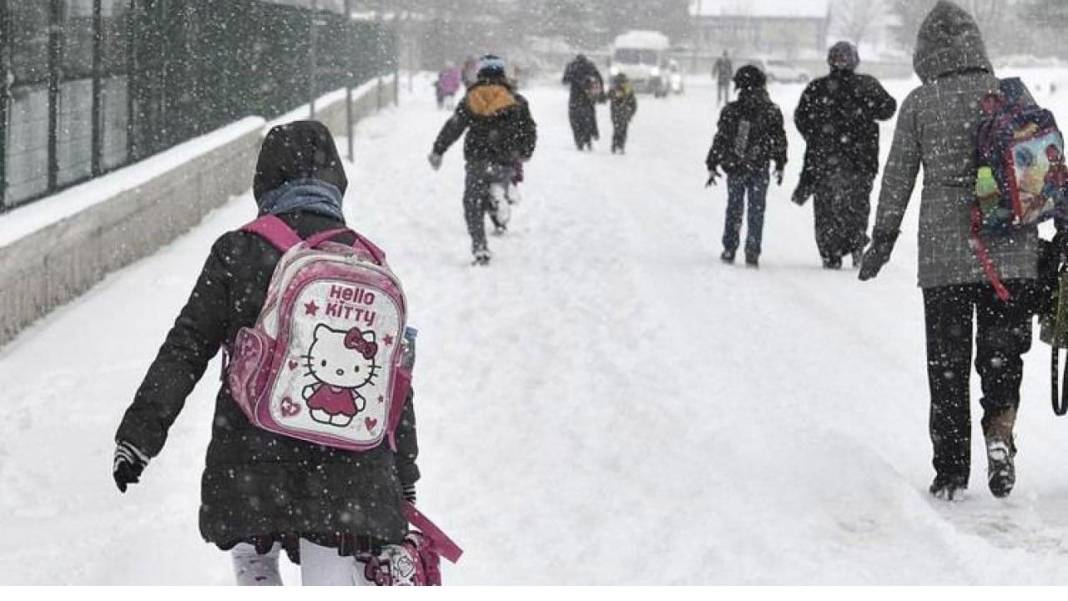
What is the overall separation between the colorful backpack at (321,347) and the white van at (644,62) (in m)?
54.3

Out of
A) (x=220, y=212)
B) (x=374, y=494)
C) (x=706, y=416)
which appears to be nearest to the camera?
(x=374, y=494)

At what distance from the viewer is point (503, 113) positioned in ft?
43.9

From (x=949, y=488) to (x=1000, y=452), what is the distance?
24 cm

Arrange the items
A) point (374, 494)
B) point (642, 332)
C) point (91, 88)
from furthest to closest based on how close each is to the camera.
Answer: point (91, 88), point (642, 332), point (374, 494)

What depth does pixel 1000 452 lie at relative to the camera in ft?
21.6

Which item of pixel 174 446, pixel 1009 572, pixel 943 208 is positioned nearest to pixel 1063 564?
pixel 1009 572

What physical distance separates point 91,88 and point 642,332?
13.6ft

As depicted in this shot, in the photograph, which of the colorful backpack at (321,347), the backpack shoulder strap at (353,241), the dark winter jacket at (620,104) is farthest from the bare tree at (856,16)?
the colorful backpack at (321,347)

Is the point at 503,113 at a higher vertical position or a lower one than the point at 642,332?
higher

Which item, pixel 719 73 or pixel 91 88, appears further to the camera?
pixel 719 73

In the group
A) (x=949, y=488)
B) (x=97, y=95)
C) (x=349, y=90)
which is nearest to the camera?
(x=949, y=488)

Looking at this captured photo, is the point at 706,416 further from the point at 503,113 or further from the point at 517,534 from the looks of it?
the point at 503,113

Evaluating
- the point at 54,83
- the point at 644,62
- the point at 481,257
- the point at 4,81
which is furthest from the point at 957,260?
the point at 644,62

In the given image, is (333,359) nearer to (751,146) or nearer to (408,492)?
(408,492)
